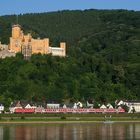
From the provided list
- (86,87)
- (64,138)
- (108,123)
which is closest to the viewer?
(64,138)

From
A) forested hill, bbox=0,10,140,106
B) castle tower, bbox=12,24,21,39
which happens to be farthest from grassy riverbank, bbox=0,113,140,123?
castle tower, bbox=12,24,21,39

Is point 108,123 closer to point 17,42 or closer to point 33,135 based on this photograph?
point 33,135

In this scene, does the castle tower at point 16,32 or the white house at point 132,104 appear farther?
the castle tower at point 16,32

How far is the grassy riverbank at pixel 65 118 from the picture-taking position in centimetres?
7859

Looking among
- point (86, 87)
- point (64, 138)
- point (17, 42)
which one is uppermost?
point (17, 42)

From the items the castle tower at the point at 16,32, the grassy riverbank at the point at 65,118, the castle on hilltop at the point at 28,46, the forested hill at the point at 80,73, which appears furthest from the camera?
the castle tower at the point at 16,32

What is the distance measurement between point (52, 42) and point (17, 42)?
25.2 metres

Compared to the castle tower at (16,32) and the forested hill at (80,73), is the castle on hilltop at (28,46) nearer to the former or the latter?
the castle tower at (16,32)

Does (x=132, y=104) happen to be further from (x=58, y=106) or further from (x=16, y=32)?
(x=16, y=32)

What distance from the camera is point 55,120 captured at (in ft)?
259

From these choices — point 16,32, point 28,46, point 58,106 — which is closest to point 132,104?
point 58,106

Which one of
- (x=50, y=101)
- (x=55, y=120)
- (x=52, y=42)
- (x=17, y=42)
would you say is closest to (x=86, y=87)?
(x=50, y=101)

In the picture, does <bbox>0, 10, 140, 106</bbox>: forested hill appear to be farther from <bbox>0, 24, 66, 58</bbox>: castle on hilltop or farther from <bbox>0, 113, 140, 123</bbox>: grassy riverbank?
<bbox>0, 113, 140, 123</bbox>: grassy riverbank

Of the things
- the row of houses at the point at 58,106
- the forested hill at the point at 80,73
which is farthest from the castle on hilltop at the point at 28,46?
the row of houses at the point at 58,106
